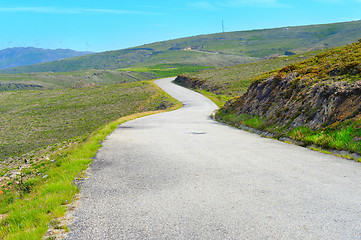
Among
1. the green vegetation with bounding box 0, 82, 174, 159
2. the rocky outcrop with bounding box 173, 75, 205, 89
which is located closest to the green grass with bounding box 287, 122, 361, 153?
the green vegetation with bounding box 0, 82, 174, 159

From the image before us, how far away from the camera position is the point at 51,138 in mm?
35906

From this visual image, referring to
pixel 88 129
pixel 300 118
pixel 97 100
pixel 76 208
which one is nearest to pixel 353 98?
pixel 300 118

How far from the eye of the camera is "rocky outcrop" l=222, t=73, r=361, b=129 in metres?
12.2

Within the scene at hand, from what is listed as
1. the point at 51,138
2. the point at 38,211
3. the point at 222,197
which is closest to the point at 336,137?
the point at 222,197

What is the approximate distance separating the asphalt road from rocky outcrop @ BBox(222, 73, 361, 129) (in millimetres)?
3177

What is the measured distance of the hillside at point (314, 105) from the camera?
36.4 ft

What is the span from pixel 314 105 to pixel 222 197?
33.5ft

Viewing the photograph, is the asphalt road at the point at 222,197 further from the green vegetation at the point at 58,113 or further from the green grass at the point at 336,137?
the green vegetation at the point at 58,113

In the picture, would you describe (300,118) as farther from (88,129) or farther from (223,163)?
(88,129)

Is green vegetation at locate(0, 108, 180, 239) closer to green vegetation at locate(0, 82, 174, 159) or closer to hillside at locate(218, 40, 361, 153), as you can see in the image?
hillside at locate(218, 40, 361, 153)

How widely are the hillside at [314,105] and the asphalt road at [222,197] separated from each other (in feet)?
4.97

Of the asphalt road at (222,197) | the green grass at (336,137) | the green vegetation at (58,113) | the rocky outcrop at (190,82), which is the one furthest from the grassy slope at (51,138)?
the rocky outcrop at (190,82)

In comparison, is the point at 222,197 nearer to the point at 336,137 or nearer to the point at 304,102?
the point at 336,137

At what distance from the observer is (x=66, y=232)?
493 cm
